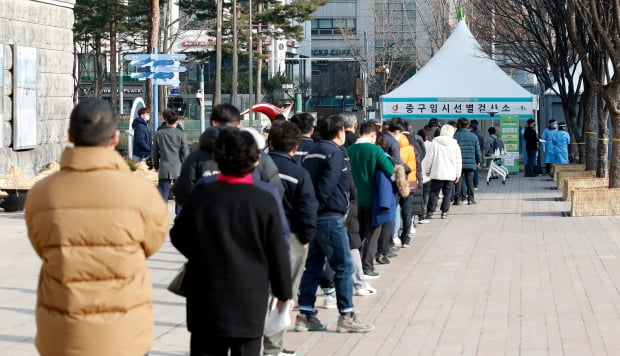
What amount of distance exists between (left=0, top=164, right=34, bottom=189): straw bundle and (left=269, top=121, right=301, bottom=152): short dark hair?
11.7 meters

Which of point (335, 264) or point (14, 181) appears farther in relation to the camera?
point (14, 181)

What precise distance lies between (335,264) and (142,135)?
1176 centimetres

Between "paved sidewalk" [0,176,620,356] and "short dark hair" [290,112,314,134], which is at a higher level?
"short dark hair" [290,112,314,134]

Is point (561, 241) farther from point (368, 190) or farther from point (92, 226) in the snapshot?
point (92, 226)

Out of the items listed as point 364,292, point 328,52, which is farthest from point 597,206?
point 328,52

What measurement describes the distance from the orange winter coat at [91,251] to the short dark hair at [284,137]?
321 centimetres

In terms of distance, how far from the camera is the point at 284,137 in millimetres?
8258

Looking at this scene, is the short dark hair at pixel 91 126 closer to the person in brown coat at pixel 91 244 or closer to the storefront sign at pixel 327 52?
the person in brown coat at pixel 91 244

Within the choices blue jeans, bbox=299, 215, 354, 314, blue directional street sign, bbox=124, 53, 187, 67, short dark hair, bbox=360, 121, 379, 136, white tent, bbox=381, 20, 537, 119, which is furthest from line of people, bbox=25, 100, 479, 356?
white tent, bbox=381, 20, 537, 119

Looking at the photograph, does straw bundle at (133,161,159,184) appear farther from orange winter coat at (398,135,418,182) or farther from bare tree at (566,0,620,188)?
bare tree at (566,0,620,188)

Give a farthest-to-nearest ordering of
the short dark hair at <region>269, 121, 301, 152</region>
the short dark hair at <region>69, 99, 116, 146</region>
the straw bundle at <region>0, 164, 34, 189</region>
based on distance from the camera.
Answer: the straw bundle at <region>0, 164, 34, 189</region> < the short dark hair at <region>269, 121, 301, 152</region> < the short dark hair at <region>69, 99, 116, 146</region>

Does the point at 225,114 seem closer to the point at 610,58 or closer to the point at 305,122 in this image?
the point at 305,122

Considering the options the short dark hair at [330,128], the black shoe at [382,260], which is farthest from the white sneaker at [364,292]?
the black shoe at [382,260]

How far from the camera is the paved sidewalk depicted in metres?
8.70
